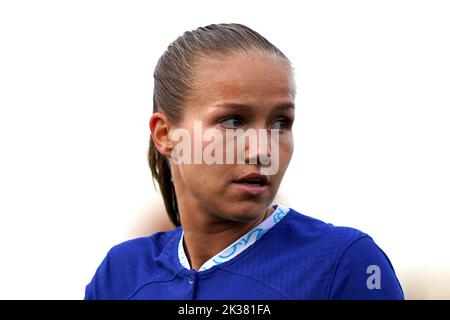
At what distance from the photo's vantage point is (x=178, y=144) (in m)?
2.32

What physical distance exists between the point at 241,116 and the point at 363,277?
1.85 ft

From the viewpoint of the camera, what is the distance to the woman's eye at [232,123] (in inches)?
84.4

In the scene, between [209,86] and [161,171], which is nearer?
[209,86]

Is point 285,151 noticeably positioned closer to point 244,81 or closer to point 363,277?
point 244,81

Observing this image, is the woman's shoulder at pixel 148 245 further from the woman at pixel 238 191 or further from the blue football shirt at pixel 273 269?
the woman at pixel 238 191

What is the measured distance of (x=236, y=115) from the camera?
2.14 m

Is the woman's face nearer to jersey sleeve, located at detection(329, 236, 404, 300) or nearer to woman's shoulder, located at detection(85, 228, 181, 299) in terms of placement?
jersey sleeve, located at detection(329, 236, 404, 300)

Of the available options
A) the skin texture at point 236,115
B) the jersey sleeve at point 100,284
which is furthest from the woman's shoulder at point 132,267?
the skin texture at point 236,115

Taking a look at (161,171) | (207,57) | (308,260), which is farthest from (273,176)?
(161,171)

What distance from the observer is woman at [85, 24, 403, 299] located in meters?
2.12

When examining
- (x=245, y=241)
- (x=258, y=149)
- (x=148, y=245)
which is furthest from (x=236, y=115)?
(x=148, y=245)

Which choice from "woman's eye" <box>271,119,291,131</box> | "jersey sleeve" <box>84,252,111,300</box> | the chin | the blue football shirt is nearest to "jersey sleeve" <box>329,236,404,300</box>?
the blue football shirt

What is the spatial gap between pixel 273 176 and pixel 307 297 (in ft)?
1.16
